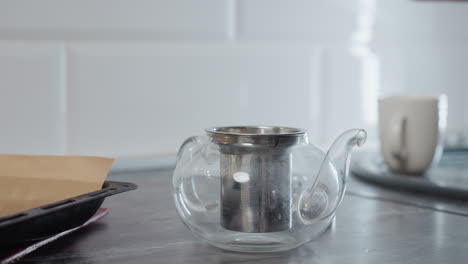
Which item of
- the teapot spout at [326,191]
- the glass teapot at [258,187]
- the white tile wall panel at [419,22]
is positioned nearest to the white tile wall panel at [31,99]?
the glass teapot at [258,187]

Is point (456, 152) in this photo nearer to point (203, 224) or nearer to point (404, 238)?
point (404, 238)

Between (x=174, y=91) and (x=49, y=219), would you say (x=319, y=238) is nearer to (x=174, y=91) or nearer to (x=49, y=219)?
(x=49, y=219)

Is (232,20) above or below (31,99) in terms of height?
above

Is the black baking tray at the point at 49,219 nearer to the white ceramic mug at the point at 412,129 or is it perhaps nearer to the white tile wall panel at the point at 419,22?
the white ceramic mug at the point at 412,129

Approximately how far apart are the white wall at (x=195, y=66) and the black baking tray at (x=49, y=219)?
1.42 feet

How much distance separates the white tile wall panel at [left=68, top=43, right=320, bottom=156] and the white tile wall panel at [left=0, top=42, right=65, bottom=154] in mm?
29

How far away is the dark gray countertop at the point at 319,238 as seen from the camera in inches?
20.5

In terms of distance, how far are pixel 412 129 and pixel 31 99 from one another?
69 cm

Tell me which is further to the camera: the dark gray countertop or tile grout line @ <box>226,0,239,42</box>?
tile grout line @ <box>226,0,239,42</box>

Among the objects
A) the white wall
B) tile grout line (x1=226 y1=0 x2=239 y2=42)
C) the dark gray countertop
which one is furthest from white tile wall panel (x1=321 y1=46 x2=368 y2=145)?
the dark gray countertop

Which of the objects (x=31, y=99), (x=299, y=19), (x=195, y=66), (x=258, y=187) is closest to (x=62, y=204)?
(x=258, y=187)

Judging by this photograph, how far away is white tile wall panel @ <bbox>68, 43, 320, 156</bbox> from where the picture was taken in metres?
0.97

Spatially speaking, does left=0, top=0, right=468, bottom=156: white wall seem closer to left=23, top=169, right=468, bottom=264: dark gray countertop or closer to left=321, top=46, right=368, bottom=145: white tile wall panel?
left=321, top=46, right=368, bottom=145: white tile wall panel

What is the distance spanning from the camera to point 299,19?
117 cm
